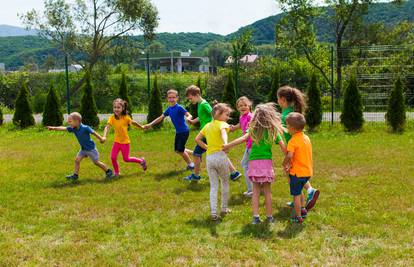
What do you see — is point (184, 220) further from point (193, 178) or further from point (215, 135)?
point (193, 178)

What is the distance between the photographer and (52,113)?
54.3 feet

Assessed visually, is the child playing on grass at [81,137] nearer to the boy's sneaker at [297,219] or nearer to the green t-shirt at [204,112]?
the green t-shirt at [204,112]

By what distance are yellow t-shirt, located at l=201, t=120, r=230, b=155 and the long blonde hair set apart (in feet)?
1.66

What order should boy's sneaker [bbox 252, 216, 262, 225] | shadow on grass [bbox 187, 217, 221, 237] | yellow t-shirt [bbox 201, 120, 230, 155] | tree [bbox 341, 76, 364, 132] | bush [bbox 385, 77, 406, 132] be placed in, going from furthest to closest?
tree [bbox 341, 76, 364, 132] < bush [bbox 385, 77, 406, 132] < yellow t-shirt [bbox 201, 120, 230, 155] < boy's sneaker [bbox 252, 216, 262, 225] < shadow on grass [bbox 187, 217, 221, 237]

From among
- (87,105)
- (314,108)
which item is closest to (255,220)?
(314,108)

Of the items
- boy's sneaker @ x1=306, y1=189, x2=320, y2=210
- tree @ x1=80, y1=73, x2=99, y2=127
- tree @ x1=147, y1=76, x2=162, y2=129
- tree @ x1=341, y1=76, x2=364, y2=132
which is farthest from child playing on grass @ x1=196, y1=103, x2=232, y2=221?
tree @ x1=80, y1=73, x2=99, y2=127

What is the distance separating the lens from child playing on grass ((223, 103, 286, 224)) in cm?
532

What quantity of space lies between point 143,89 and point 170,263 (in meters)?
18.2

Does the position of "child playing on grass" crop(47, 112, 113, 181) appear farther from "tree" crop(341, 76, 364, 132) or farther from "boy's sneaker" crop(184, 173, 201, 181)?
"tree" crop(341, 76, 364, 132)

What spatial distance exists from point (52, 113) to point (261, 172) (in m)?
13.0

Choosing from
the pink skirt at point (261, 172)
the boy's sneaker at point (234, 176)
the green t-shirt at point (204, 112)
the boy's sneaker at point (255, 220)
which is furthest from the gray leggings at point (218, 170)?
the green t-shirt at point (204, 112)

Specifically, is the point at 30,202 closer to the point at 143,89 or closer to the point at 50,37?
the point at 143,89

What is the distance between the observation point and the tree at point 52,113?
1648cm

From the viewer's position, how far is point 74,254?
4.39m
